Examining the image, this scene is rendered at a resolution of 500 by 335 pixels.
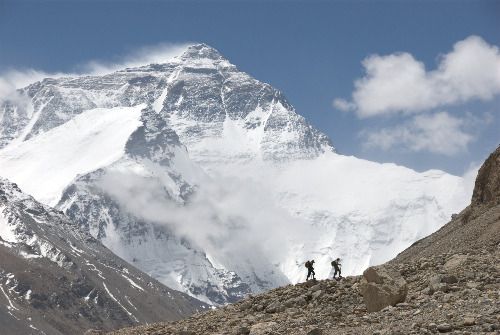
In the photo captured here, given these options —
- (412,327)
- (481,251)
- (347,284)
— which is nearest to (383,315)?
(412,327)

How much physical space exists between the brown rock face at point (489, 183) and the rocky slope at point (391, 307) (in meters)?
20.7

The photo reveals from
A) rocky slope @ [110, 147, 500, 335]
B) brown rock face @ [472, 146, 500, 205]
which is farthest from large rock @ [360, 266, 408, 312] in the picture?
brown rock face @ [472, 146, 500, 205]

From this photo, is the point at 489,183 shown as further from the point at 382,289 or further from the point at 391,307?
the point at 391,307

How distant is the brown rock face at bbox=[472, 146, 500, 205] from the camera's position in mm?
65812

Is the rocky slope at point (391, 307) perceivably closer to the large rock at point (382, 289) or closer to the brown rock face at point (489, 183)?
the large rock at point (382, 289)

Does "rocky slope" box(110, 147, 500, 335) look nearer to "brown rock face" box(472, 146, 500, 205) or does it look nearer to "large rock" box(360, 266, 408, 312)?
"large rock" box(360, 266, 408, 312)

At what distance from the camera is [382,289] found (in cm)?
3088

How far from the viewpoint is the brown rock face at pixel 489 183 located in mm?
65812

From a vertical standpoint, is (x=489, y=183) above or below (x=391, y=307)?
above

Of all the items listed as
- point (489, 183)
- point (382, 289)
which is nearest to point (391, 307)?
point (382, 289)

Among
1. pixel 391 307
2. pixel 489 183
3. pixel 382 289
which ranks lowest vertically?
pixel 391 307

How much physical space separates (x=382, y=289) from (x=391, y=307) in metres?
1.29

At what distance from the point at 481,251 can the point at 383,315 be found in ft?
40.0

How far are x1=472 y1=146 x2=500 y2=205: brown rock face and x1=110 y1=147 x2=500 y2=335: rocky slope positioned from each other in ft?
67.9
